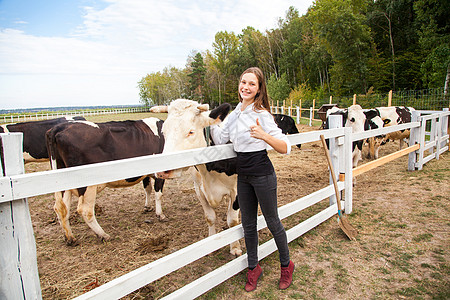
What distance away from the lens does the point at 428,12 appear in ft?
66.1

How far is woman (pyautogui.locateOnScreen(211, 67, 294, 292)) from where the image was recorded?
84.1 inches

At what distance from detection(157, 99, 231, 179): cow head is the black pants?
0.66 metres

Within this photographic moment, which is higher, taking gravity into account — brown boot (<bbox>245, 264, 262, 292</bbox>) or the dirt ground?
brown boot (<bbox>245, 264, 262, 292</bbox>)

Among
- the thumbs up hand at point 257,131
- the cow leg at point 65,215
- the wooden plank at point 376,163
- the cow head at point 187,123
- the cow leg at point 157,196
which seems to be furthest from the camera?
the cow leg at point 157,196

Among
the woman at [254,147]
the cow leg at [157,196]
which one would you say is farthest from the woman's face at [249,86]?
the cow leg at [157,196]

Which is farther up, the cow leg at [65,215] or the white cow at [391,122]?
the white cow at [391,122]

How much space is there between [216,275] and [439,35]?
2553 centimetres

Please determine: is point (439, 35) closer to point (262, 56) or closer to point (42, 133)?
point (42, 133)

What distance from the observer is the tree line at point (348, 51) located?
20594 millimetres

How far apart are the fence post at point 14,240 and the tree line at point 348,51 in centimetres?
1707

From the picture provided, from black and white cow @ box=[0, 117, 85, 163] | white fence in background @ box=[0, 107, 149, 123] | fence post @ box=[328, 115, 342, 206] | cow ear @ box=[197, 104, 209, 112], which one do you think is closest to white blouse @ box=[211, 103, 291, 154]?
cow ear @ box=[197, 104, 209, 112]

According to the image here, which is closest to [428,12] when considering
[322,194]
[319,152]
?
[319,152]

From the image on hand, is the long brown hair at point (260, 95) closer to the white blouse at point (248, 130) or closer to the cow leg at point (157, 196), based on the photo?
the white blouse at point (248, 130)

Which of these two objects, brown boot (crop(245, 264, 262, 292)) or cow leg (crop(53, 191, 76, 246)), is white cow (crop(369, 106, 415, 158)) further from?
cow leg (crop(53, 191, 76, 246))
